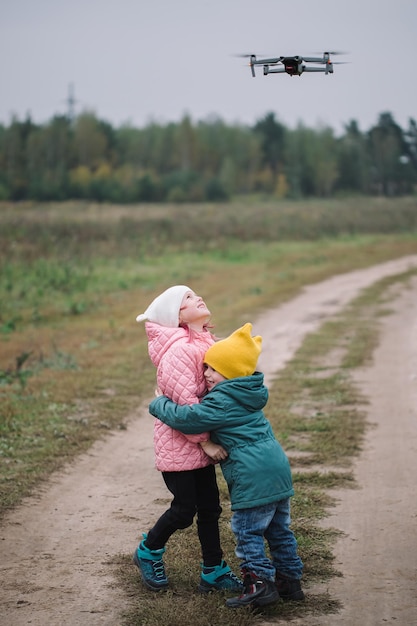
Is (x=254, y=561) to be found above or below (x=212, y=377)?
below

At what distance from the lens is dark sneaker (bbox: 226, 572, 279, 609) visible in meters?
4.19

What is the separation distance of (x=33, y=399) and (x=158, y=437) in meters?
5.00

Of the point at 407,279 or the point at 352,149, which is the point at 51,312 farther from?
the point at 352,149

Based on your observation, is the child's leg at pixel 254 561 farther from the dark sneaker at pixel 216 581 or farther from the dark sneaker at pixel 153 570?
→ the dark sneaker at pixel 153 570

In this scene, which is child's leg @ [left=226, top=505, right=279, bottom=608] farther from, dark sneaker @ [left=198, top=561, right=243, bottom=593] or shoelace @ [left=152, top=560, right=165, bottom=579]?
shoelace @ [left=152, top=560, right=165, bottom=579]

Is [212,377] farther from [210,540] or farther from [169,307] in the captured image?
[210,540]

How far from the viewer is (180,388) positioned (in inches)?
170

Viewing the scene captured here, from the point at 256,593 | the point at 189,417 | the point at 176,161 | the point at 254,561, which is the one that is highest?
the point at 176,161

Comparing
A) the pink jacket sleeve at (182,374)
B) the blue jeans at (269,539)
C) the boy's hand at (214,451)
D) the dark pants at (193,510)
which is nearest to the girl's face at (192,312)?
the pink jacket sleeve at (182,374)

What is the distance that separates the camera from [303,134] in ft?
254

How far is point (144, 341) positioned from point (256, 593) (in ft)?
29.7

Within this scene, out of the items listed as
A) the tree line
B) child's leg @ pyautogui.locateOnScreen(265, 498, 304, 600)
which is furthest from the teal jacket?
the tree line

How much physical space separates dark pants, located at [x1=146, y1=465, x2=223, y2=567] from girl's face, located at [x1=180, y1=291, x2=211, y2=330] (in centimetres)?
74

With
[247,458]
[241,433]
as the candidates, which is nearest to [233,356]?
[241,433]
